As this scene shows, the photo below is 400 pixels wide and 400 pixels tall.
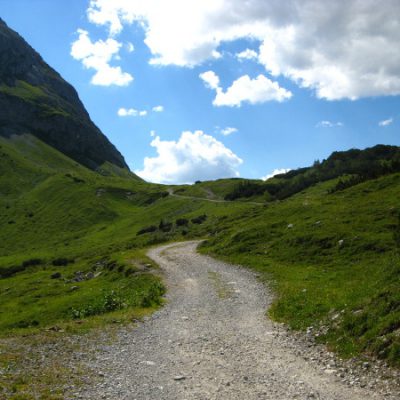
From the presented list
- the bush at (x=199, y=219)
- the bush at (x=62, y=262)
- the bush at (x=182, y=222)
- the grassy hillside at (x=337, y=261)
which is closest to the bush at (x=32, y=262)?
the bush at (x=62, y=262)

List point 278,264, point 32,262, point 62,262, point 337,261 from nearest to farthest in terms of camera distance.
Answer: point 337,261
point 278,264
point 62,262
point 32,262

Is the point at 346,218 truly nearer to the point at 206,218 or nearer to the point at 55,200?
the point at 206,218

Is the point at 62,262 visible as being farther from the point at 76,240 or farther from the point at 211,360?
the point at 211,360

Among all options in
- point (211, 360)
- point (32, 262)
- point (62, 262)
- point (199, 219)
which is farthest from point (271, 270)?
point (32, 262)

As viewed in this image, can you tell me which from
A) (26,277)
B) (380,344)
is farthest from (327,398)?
(26,277)

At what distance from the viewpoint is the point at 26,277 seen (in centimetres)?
6138

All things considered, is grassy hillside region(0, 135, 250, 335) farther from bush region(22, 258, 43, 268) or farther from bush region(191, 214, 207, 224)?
bush region(191, 214, 207, 224)

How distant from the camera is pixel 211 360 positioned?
1571 cm

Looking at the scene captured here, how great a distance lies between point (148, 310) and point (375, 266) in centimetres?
1630

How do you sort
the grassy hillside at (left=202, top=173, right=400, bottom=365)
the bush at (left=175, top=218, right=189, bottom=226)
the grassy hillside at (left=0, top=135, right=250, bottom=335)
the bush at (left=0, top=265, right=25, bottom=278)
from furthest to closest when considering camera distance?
the bush at (left=175, top=218, right=189, bottom=226)
the bush at (left=0, top=265, right=25, bottom=278)
the grassy hillside at (left=0, top=135, right=250, bottom=335)
the grassy hillside at (left=202, top=173, right=400, bottom=365)

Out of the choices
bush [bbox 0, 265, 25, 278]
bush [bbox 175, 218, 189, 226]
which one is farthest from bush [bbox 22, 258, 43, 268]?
bush [bbox 175, 218, 189, 226]

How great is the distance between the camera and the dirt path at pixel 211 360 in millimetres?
12594

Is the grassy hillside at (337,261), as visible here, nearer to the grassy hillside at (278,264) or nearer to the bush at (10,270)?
the grassy hillside at (278,264)

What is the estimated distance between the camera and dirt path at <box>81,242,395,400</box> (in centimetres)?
1259
